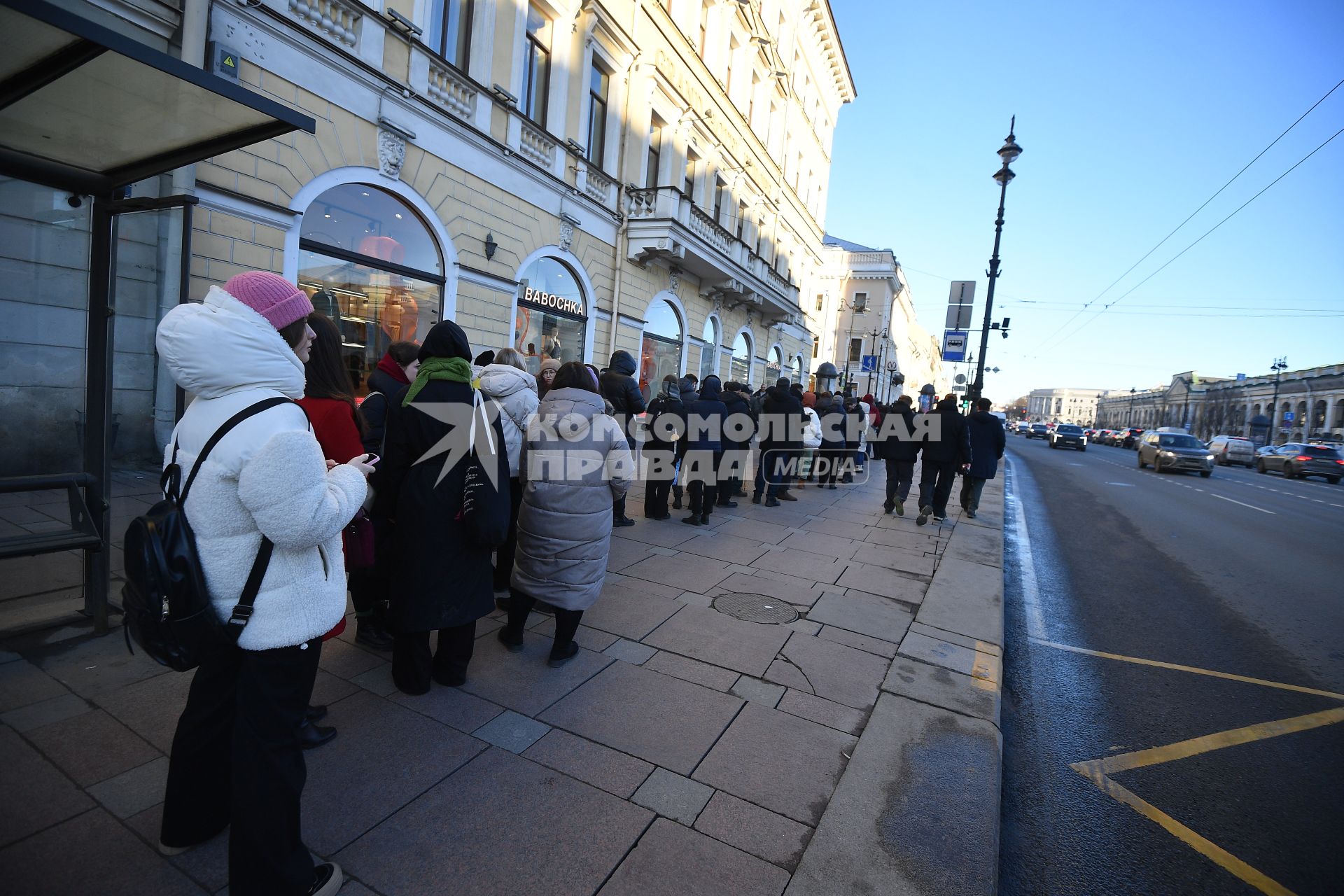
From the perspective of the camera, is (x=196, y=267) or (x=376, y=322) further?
(x=376, y=322)

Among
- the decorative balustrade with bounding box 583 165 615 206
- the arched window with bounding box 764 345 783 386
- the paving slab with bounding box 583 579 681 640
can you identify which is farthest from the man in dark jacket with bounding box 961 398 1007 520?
the arched window with bounding box 764 345 783 386

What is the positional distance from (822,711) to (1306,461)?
35632 mm

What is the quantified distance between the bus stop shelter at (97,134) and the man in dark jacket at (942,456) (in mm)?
8088

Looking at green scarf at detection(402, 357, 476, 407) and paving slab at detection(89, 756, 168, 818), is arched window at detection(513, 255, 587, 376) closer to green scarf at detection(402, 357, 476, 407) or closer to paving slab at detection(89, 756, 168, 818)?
green scarf at detection(402, 357, 476, 407)

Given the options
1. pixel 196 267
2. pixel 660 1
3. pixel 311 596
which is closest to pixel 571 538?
pixel 311 596

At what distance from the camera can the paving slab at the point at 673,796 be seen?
2.46m

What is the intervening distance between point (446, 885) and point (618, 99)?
596 inches

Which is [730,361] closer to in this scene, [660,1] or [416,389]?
[660,1]

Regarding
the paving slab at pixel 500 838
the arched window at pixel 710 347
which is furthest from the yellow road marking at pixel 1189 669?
the arched window at pixel 710 347

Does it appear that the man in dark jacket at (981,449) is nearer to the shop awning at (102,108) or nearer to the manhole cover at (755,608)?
the manhole cover at (755,608)

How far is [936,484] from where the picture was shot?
9.22 m

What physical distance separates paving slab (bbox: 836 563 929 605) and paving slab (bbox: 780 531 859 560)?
0.45 meters

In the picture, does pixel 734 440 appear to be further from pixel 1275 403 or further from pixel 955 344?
pixel 1275 403

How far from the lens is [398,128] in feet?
28.7
